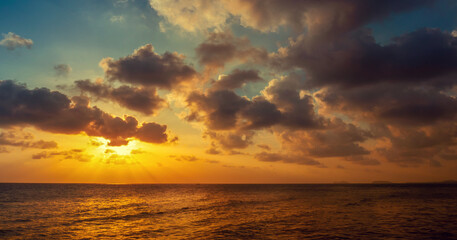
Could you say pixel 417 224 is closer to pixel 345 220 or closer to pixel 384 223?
pixel 384 223

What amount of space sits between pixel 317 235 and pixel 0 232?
3882 cm

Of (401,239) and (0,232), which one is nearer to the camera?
(401,239)

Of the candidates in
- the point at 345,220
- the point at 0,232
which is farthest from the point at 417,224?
the point at 0,232

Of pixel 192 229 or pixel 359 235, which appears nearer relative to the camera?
pixel 359 235

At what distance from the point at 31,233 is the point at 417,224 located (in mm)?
49853

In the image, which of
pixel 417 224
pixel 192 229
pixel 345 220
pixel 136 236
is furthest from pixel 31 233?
pixel 417 224

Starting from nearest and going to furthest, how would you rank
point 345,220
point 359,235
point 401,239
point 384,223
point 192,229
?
1. point 401,239
2. point 359,235
3. point 192,229
4. point 384,223
5. point 345,220

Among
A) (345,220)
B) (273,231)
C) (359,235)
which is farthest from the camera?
(345,220)

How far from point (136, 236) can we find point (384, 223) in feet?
108

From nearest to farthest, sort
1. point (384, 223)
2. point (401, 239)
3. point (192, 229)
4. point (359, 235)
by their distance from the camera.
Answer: point (401, 239) < point (359, 235) < point (192, 229) < point (384, 223)

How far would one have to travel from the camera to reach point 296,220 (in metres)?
41.7

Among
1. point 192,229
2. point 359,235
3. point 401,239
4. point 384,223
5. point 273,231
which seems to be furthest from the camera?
point 384,223

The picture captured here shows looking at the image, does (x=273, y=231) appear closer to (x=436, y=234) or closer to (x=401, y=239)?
(x=401, y=239)

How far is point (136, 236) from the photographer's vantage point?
32.0 m
